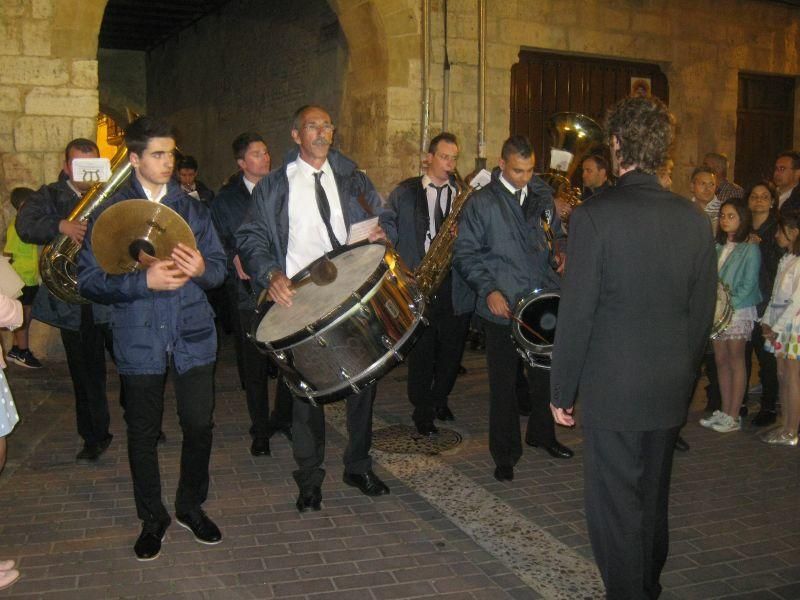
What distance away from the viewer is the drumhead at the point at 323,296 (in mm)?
3770

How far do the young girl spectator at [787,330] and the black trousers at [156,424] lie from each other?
3953 mm

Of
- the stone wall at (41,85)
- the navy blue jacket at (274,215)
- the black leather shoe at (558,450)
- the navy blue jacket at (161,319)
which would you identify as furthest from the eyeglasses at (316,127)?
the stone wall at (41,85)

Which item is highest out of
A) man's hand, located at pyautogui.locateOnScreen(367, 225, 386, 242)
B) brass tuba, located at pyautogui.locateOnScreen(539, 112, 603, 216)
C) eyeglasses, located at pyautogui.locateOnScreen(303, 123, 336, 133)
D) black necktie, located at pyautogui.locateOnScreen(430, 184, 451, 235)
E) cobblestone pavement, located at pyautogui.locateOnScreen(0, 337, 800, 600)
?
brass tuba, located at pyautogui.locateOnScreen(539, 112, 603, 216)

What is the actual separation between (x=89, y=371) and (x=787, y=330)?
4.76 meters

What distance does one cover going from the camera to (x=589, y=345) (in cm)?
289

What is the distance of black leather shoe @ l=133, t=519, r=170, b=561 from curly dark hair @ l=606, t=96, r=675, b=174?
110 inches

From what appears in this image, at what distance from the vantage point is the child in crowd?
8.12m

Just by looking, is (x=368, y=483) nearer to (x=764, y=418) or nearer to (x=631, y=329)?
(x=631, y=329)

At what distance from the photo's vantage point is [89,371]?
211 inches

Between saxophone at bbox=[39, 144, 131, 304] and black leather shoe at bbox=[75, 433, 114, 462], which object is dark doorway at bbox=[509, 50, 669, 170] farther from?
black leather shoe at bbox=[75, 433, 114, 462]

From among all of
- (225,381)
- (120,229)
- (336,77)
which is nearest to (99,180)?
(120,229)

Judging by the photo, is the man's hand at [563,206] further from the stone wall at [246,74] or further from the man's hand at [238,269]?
the stone wall at [246,74]

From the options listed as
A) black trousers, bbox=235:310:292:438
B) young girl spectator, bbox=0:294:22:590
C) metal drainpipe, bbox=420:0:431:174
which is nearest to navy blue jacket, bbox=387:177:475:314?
black trousers, bbox=235:310:292:438

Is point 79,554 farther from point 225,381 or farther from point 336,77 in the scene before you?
point 336,77
